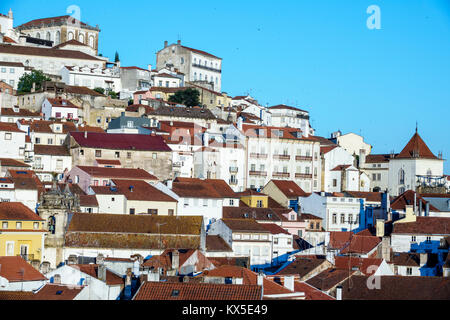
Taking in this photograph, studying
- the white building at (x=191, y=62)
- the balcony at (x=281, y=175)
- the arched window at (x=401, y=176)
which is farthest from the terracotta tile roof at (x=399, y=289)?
the white building at (x=191, y=62)

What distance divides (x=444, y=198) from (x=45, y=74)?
4951cm

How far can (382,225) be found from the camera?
207ft

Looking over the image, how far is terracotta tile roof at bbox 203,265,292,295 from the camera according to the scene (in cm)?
3916

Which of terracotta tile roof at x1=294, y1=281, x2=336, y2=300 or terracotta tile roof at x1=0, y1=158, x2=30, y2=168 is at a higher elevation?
terracotta tile roof at x1=0, y1=158, x2=30, y2=168

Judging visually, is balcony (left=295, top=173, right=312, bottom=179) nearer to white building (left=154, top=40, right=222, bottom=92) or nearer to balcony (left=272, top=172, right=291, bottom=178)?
Result: balcony (left=272, top=172, right=291, bottom=178)

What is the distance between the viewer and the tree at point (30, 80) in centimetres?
9975

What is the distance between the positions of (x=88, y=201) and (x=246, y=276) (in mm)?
22931

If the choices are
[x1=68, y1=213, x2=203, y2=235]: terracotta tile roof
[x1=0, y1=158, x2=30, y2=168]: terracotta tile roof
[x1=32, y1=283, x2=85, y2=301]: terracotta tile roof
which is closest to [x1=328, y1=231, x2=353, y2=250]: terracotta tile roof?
[x1=68, y1=213, x2=203, y2=235]: terracotta tile roof

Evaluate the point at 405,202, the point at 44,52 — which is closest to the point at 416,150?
the point at 405,202

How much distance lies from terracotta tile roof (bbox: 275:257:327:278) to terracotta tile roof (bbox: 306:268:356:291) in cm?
93

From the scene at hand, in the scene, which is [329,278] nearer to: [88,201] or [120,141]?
[88,201]

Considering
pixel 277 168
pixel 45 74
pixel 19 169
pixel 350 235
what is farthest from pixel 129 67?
pixel 350 235

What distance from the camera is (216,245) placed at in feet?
190
